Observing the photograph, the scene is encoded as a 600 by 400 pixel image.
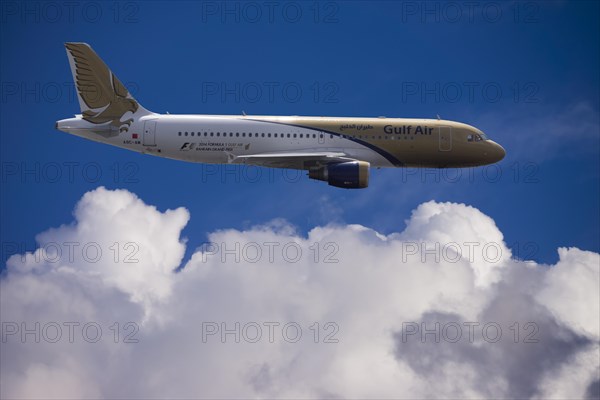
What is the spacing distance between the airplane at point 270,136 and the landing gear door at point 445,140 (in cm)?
6

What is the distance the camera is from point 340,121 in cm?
8206

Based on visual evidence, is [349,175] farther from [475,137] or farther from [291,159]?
[475,137]

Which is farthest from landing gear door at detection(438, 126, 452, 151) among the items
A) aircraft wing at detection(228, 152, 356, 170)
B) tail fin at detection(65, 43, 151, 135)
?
tail fin at detection(65, 43, 151, 135)

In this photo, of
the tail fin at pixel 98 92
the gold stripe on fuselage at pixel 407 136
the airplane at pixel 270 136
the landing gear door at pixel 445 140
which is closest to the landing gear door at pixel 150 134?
the airplane at pixel 270 136

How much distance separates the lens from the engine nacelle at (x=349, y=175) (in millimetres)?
78062

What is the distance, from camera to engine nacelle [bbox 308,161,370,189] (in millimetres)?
78062

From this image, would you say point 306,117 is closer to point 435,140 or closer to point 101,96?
point 435,140

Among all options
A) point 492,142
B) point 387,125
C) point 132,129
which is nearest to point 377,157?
point 387,125

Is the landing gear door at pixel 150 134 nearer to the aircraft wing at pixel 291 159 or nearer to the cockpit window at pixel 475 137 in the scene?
the aircraft wing at pixel 291 159

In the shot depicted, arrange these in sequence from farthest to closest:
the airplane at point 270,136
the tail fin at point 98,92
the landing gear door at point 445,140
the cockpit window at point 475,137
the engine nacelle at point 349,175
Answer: the cockpit window at point 475,137, the landing gear door at point 445,140, the tail fin at point 98,92, the airplane at point 270,136, the engine nacelle at point 349,175

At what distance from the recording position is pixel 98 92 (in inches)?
3285

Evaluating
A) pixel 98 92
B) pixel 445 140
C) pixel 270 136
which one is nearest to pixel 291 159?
pixel 270 136

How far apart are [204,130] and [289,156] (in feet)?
21.9

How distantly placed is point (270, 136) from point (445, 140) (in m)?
13.5
